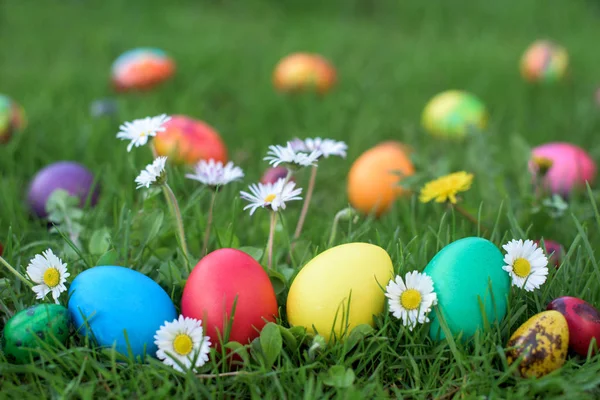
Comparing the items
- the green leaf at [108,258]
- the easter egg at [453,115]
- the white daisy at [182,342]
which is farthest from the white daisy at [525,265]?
the easter egg at [453,115]

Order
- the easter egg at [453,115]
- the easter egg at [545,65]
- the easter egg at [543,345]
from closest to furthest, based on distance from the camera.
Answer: the easter egg at [543,345]
the easter egg at [453,115]
the easter egg at [545,65]

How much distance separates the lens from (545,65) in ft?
10.5

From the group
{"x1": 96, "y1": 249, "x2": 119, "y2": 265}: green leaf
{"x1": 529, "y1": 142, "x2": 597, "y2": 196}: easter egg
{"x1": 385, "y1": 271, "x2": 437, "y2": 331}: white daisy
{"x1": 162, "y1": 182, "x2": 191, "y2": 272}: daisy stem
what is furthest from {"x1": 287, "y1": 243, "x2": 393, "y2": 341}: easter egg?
{"x1": 529, "y1": 142, "x2": 597, "y2": 196}: easter egg

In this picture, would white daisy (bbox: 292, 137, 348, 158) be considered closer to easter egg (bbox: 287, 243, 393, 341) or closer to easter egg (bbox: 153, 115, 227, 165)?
easter egg (bbox: 287, 243, 393, 341)

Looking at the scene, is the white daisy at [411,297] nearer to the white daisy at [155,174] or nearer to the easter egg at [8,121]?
the white daisy at [155,174]

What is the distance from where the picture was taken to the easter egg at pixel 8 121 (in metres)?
2.26

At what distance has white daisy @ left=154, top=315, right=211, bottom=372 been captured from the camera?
1.17 metres

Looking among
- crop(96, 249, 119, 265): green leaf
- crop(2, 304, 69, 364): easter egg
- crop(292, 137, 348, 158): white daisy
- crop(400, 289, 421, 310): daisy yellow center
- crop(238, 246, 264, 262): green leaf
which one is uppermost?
crop(292, 137, 348, 158): white daisy

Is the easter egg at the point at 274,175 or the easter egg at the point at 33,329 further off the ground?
the easter egg at the point at 274,175

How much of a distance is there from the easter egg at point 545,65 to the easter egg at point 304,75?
1025 millimetres

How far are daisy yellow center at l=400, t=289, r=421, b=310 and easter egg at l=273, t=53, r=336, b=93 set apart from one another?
1.90 m

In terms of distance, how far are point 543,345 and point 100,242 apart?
39.2 inches

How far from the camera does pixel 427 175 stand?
1.90 m

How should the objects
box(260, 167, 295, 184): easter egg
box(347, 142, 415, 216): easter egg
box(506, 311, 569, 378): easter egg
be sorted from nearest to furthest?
1. box(506, 311, 569, 378): easter egg
2. box(260, 167, 295, 184): easter egg
3. box(347, 142, 415, 216): easter egg
